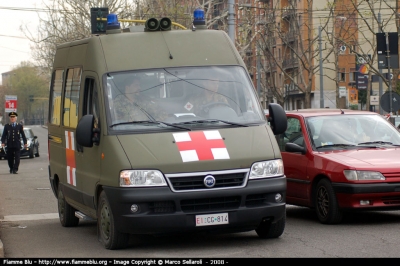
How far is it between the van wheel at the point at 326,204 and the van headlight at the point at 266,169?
7.28ft

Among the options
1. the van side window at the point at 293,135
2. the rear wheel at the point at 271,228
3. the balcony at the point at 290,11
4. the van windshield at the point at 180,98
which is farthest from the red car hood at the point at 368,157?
the balcony at the point at 290,11

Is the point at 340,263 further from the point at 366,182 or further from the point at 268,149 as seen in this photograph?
the point at 366,182

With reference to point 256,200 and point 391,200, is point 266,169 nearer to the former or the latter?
point 256,200

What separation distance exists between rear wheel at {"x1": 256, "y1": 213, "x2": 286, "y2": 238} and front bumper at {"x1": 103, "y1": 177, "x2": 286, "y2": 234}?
2.01ft

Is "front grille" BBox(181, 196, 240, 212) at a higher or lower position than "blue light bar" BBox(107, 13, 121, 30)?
lower

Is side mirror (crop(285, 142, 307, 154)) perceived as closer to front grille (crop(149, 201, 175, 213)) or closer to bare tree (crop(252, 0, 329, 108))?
front grille (crop(149, 201, 175, 213))

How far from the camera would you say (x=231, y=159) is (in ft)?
31.1

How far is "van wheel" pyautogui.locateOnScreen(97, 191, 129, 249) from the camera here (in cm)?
970

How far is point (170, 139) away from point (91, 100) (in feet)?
5.27

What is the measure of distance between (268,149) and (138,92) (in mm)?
1686

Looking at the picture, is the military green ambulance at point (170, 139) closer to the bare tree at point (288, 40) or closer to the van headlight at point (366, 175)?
the van headlight at point (366, 175)

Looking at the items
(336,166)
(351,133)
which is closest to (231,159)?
(336,166)

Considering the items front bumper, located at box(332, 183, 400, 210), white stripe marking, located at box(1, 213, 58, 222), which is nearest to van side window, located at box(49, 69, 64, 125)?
white stripe marking, located at box(1, 213, 58, 222)

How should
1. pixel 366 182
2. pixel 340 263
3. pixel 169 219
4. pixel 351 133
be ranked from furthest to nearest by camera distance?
pixel 351 133, pixel 366 182, pixel 169 219, pixel 340 263
